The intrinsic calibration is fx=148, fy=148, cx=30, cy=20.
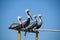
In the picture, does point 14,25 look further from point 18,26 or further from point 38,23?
point 38,23

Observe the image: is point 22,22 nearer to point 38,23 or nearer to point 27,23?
point 27,23

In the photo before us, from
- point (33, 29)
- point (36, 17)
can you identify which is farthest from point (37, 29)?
point (36, 17)

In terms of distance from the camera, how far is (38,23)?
157cm

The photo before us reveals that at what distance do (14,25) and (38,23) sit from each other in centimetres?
25

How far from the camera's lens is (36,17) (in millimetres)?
1581

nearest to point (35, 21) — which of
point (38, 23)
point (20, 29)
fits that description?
point (38, 23)

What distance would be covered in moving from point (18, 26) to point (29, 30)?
120 millimetres

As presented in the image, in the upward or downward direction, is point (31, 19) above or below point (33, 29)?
above

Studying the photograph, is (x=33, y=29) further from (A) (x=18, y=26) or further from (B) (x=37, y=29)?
(A) (x=18, y=26)

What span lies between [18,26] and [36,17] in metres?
0.22

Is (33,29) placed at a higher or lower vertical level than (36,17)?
lower

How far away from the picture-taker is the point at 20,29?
4.98 ft

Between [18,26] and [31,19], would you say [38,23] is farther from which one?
[18,26]

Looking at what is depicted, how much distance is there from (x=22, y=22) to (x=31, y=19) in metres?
0.10
